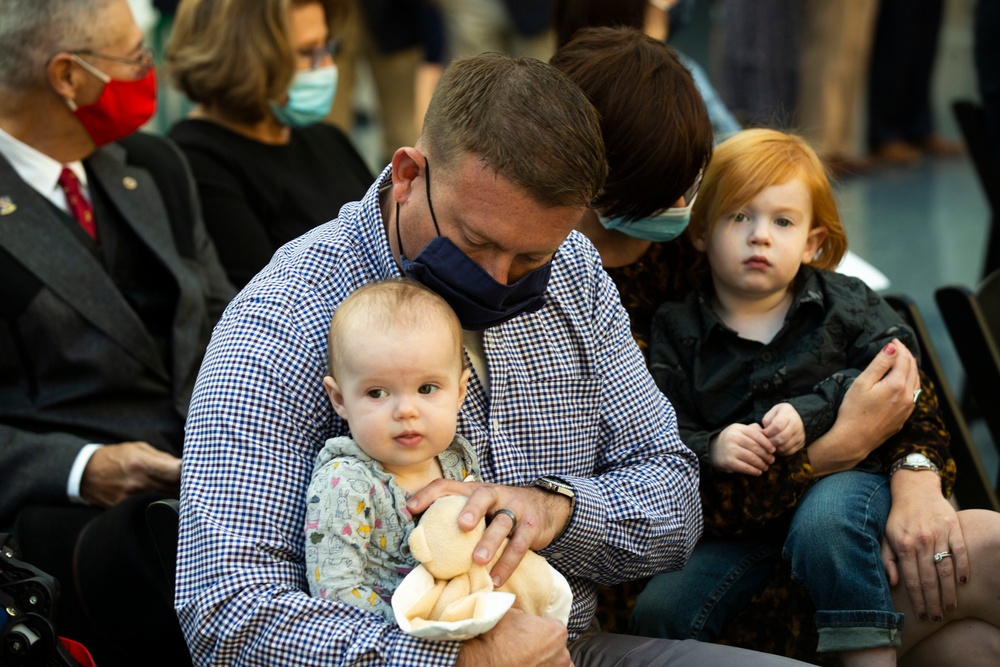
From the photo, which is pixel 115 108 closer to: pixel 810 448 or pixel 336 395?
pixel 336 395

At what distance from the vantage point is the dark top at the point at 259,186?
11.2 ft

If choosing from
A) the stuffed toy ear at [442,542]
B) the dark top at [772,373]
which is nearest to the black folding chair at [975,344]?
the dark top at [772,373]

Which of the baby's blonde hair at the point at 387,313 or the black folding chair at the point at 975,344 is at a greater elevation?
the baby's blonde hair at the point at 387,313

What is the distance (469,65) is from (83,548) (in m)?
1.29

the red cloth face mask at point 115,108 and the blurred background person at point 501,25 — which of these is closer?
the red cloth face mask at point 115,108

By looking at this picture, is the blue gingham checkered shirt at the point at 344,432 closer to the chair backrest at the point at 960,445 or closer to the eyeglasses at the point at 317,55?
the chair backrest at the point at 960,445

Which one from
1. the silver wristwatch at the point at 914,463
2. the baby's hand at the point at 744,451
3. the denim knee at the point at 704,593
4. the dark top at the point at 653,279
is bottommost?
the denim knee at the point at 704,593

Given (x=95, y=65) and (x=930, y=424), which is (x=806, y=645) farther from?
(x=95, y=65)

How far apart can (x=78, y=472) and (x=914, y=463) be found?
1.79m

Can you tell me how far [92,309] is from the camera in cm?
275

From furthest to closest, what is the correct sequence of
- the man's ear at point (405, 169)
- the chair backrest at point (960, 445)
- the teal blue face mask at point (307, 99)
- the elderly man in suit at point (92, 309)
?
1. the teal blue face mask at point (307, 99)
2. the chair backrest at point (960, 445)
3. the elderly man in suit at point (92, 309)
4. the man's ear at point (405, 169)

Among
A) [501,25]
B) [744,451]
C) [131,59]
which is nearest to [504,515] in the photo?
[744,451]

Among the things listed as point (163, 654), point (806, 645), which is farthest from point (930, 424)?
point (163, 654)

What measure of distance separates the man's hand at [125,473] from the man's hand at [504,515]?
103 cm
